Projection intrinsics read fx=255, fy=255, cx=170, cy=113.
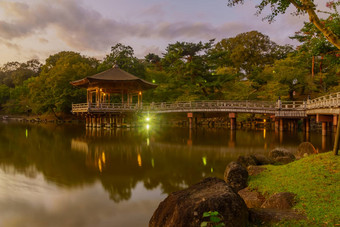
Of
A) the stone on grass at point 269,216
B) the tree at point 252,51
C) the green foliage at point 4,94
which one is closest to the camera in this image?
the stone on grass at point 269,216

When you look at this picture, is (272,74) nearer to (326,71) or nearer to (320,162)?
(326,71)

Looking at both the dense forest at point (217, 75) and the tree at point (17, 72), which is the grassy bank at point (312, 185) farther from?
the tree at point (17, 72)

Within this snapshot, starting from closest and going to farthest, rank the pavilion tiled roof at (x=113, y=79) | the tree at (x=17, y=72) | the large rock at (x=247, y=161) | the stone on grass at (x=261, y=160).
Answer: the large rock at (x=247, y=161)
the stone on grass at (x=261, y=160)
the pavilion tiled roof at (x=113, y=79)
the tree at (x=17, y=72)

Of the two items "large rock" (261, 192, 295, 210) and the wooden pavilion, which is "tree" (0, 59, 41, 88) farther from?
"large rock" (261, 192, 295, 210)

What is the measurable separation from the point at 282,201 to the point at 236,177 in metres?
2.11

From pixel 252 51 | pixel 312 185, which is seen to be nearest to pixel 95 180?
pixel 312 185

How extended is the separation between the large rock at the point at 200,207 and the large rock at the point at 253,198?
1761 mm

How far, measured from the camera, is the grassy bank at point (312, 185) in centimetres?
430

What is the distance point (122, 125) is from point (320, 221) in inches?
1013

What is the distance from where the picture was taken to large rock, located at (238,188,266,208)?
580 centimetres

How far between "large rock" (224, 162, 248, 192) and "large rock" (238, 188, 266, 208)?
40cm

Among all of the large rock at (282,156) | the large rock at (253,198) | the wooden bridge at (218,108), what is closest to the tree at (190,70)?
the wooden bridge at (218,108)

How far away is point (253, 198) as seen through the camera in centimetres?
603

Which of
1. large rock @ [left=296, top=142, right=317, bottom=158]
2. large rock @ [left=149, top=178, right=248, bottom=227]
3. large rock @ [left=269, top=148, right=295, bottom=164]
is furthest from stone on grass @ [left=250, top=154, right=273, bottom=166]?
large rock @ [left=149, top=178, right=248, bottom=227]
